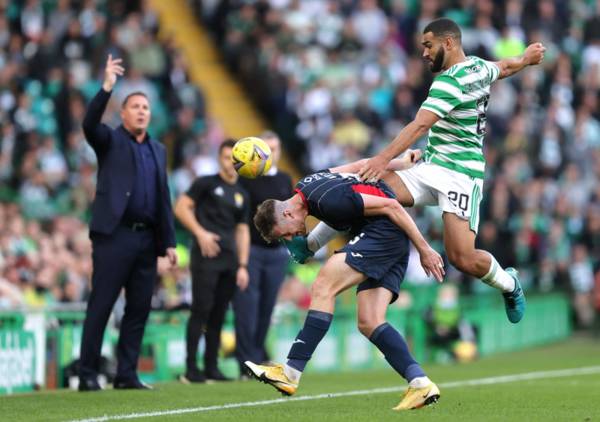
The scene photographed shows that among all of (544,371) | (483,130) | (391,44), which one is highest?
(391,44)

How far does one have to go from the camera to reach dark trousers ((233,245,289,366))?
1412cm

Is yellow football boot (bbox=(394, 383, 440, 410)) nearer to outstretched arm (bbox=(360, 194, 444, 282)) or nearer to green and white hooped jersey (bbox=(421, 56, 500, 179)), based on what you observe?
outstretched arm (bbox=(360, 194, 444, 282))

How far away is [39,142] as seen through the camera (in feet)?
63.1

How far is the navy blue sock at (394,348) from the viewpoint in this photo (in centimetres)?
945

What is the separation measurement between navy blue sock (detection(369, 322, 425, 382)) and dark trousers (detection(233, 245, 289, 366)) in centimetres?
466

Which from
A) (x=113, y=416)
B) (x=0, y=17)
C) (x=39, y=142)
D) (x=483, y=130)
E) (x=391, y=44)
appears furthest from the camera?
(x=391, y=44)

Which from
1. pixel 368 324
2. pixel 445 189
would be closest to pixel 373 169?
pixel 445 189

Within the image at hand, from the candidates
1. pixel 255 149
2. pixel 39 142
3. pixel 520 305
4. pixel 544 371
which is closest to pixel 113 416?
pixel 255 149

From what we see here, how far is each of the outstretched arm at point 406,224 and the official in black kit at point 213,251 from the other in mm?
4231

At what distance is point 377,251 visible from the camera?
950 cm

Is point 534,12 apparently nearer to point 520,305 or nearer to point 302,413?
point 520,305

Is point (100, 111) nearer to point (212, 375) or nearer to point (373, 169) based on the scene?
point (373, 169)

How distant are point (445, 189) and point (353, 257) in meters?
1.06

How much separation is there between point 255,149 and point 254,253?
13.4 ft
